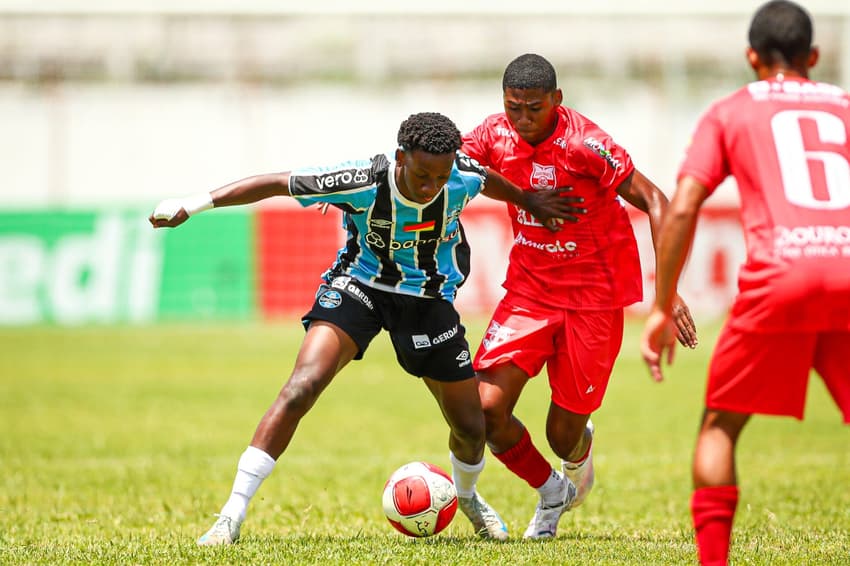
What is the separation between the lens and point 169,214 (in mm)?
6461

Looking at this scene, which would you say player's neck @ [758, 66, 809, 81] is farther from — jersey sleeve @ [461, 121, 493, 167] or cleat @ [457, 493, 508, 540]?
cleat @ [457, 493, 508, 540]

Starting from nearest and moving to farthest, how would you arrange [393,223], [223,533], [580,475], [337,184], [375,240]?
[223,533] < [337,184] < [393,223] < [375,240] < [580,475]

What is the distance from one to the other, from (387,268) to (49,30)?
32114 millimetres

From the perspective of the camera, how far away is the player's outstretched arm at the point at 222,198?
6504mm

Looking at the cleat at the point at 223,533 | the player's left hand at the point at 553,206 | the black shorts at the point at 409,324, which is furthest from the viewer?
the player's left hand at the point at 553,206

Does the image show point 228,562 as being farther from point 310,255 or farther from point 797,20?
point 310,255

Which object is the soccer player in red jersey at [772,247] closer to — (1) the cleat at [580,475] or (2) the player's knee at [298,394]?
(2) the player's knee at [298,394]

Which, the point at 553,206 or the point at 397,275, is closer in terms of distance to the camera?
the point at 397,275

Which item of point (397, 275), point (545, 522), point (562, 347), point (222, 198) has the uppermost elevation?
point (222, 198)

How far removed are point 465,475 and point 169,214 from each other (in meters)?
2.52

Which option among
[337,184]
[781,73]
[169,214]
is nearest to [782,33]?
[781,73]

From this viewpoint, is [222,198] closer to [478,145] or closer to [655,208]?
[478,145]

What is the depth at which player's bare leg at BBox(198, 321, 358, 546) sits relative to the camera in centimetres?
646

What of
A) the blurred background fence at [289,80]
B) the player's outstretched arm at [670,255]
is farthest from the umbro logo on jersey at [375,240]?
the blurred background fence at [289,80]
